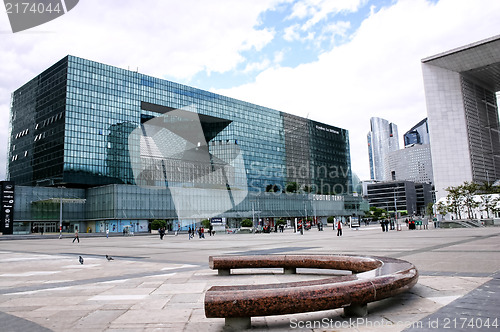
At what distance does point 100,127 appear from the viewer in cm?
9681

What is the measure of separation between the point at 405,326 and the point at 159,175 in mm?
106177

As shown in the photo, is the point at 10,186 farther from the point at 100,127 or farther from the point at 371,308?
the point at 371,308

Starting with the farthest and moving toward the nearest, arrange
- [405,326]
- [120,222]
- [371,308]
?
[120,222] → [371,308] → [405,326]

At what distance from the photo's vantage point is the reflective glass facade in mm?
92875

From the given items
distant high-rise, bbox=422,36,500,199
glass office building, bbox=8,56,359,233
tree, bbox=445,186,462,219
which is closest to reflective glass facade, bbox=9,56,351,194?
glass office building, bbox=8,56,359,233

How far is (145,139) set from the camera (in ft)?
360

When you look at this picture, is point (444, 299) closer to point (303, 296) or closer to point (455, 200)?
point (303, 296)

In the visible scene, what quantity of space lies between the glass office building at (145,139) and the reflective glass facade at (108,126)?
25cm

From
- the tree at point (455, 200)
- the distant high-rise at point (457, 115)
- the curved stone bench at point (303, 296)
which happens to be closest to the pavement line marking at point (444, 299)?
the curved stone bench at point (303, 296)

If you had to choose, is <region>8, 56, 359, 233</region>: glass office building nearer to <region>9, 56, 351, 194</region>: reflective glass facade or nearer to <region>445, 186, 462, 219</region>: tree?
<region>9, 56, 351, 194</region>: reflective glass facade

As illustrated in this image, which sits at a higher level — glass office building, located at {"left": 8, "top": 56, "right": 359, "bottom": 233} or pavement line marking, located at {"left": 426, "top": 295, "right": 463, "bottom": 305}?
glass office building, located at {"left": 8, "top": 56, "right": 359, "bottom": 233}

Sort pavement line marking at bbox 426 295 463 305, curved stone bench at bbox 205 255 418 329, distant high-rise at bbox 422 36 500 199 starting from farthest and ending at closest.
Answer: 1. distant high-rise at bbox 422 36 500 199
2. pavement line marking at bbox 426 295 463 305
3. curved stone bench at bbox 205 255 418 329

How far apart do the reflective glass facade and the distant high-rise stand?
57147 millimetres

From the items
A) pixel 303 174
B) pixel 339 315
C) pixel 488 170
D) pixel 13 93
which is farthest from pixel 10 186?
pixel 488 170
